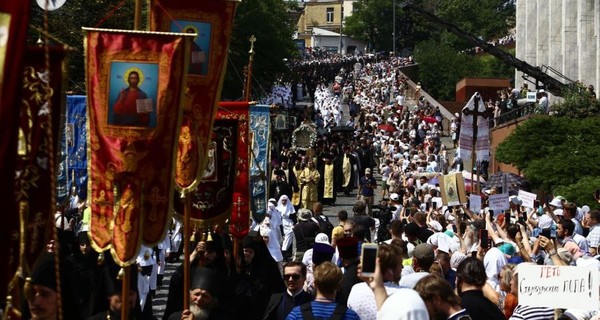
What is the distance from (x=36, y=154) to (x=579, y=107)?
1347 inches

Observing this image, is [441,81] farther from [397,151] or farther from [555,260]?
[555,260]

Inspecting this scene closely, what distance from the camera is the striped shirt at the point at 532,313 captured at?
11312 millimetres

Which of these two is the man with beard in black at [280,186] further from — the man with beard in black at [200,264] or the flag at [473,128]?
the man with beard in black at [200,264]

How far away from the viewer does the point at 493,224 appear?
18.6 meters

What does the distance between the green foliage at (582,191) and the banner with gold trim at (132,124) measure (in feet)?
65.6

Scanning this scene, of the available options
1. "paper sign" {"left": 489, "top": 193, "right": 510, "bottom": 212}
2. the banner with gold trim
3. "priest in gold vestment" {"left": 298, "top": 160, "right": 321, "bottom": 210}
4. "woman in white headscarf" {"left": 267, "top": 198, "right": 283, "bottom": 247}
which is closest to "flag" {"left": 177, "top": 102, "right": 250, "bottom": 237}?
the banner with gold trim

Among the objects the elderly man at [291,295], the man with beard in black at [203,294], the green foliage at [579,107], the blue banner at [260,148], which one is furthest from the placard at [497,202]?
the green foliage at [579,107]

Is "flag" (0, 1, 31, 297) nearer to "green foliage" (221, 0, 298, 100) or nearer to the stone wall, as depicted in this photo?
Answer: the stone wall

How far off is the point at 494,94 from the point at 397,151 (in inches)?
1117

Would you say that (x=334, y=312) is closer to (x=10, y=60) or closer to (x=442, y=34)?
(x=10, y=60)

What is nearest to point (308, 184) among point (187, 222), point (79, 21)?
point (79, 21)

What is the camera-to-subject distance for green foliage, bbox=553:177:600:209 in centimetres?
3064

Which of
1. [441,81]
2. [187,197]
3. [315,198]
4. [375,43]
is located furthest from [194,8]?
[375,43]

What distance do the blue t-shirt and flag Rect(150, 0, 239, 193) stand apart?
2.53 meters
